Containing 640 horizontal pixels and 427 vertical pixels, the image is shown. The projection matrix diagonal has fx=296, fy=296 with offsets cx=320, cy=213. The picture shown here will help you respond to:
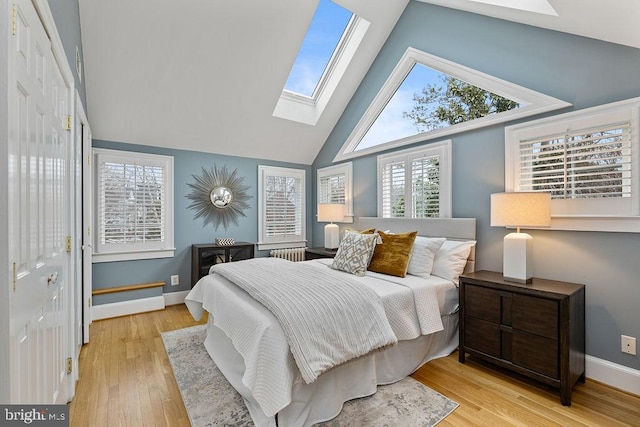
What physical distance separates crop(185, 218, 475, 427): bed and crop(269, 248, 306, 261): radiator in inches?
75.8

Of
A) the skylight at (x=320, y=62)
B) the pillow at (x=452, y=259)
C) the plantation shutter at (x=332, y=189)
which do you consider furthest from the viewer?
the plantation shutter at (x=332, y=189)

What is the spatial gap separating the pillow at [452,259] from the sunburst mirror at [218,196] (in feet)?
10.2

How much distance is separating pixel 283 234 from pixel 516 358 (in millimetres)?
3747

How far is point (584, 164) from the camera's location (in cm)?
231

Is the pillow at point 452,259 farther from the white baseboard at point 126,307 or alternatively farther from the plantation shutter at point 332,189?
the white baseboard at point 126,307

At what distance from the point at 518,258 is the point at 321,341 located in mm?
1781

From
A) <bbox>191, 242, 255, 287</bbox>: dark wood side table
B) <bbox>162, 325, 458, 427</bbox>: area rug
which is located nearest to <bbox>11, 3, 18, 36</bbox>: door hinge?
<bbox>162, 325, 458, 427</bbox>: area rug

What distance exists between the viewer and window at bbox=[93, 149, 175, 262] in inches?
147

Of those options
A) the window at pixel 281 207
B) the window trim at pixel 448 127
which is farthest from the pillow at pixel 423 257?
the window at pixel 281 207

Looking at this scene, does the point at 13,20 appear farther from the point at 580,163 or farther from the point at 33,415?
the point at 580,163

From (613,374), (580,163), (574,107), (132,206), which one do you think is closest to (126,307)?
(132,206)

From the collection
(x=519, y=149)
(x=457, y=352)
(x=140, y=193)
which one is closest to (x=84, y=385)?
(x=140, y=193)

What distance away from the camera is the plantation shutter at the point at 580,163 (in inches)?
83.9

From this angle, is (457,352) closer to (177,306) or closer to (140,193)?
(177,306)
